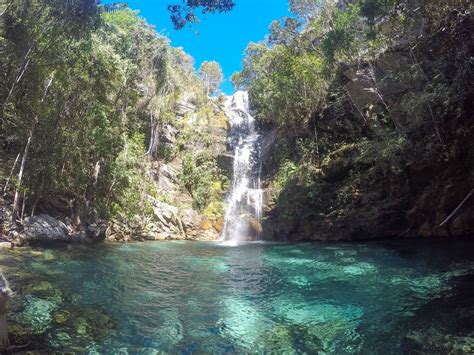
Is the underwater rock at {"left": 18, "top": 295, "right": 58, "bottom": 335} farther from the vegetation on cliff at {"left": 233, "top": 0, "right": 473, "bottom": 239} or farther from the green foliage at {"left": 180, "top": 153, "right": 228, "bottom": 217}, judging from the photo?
the green foliage at {"left": 180, "top": 153, "right": 228, "bottom": 217}

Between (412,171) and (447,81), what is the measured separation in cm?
379

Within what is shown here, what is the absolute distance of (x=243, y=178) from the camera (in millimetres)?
27453

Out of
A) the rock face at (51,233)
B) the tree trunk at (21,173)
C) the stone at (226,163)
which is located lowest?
the rock face at (51,233)

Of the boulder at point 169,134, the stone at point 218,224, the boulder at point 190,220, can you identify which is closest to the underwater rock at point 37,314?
the boulder at point 190,220

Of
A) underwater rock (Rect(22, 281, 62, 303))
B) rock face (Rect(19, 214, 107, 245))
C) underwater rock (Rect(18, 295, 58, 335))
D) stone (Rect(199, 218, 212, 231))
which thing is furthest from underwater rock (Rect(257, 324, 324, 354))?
stone (Rect(199, 218, 212, 231))

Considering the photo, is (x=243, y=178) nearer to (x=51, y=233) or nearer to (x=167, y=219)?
(x=167, y=219)

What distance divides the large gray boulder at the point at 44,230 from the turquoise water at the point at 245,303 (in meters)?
1.30

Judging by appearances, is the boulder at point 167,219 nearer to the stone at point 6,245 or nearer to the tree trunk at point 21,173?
the tree trunk at point 21,173

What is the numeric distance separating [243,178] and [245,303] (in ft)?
65.3

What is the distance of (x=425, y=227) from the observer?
1576cm

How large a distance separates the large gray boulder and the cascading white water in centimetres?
1065

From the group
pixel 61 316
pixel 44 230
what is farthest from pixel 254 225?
pixel 61 316

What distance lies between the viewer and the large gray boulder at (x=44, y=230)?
13104 mm

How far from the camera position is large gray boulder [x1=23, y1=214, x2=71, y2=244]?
1310cm
